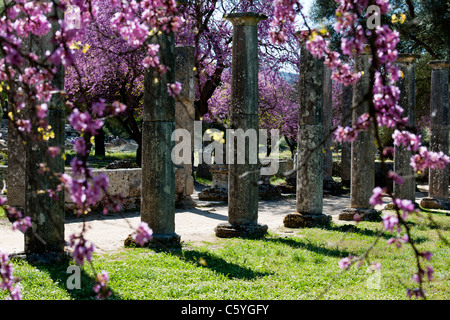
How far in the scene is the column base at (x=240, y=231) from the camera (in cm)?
942

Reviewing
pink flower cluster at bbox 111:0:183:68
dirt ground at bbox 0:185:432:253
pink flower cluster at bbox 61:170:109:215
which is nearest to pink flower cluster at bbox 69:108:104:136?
pink flower cluster at bbox 61:170:109:215

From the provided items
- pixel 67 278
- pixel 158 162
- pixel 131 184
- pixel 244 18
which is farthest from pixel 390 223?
pixel 131 184

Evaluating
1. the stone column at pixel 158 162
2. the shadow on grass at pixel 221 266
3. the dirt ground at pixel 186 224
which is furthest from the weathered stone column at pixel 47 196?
the shadow on grass at pixel 221 266

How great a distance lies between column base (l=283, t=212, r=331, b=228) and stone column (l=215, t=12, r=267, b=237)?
59.2 inches

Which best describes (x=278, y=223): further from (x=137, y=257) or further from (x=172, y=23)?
(x=172, y=23)

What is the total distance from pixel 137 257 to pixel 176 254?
1.98ft

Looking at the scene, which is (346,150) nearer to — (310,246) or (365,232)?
(365,232)

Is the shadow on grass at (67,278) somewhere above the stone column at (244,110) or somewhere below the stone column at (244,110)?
below

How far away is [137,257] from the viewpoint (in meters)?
7.45

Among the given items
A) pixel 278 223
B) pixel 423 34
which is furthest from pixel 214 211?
pixel 423 34

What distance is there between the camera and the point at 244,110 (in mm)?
9469

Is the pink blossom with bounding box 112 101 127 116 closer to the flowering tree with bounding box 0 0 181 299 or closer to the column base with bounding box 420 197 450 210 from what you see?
the flowering tree with bounding box 0 0 181 299

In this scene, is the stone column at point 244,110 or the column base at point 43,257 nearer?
the column base at point 43,257

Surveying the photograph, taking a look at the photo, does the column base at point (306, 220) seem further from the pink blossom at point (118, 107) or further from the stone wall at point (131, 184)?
the pink blossom at point (118, 107)
